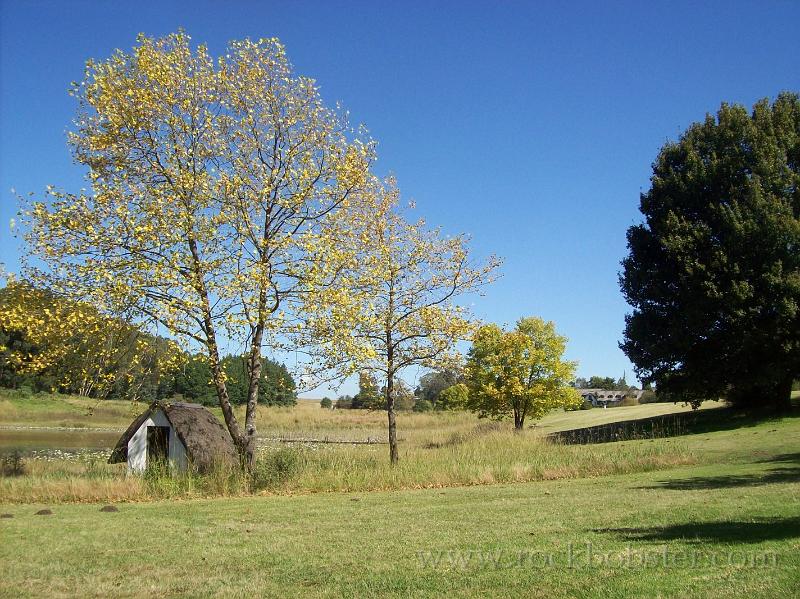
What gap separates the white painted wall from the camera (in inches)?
724

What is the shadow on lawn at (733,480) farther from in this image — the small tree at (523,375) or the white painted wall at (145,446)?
the small tree at (523,375)

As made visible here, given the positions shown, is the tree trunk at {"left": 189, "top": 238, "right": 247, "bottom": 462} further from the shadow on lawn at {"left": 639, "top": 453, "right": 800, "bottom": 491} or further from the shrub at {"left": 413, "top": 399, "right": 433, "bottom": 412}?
the shrub at {"left": 413, "top": 399, "right": 433, "bottom": 412}

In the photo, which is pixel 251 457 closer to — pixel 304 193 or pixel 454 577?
pixel 304 193

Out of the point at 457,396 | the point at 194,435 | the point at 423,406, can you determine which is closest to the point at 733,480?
the point at 194,435

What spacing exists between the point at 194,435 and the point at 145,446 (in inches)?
75.2

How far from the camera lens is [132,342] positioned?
15.9 metres

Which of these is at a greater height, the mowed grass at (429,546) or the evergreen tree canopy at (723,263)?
the evergreen tree canopy at (723,263)

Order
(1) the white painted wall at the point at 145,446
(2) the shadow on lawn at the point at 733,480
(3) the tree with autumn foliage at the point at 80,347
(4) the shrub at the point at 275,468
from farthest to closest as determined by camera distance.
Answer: (1) the white painted wall at the point at 145,446, (4) the shrub at the point at 275,468, (3) the tree with autumn foliage at the point at 80,347, (2) the shadow on lawn at the point at 733,480

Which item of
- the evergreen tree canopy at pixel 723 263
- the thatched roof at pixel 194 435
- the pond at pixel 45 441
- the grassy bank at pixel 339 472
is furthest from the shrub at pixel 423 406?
the thatched roof at pixel 194 435

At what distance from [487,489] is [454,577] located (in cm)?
950

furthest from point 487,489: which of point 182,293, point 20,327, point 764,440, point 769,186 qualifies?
point 769,186

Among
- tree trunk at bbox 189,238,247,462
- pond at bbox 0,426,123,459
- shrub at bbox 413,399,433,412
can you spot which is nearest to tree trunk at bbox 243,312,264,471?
tree trunk at bbox 189,238,247,462

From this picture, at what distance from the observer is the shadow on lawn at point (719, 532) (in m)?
7.29

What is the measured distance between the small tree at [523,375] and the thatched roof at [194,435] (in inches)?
817
